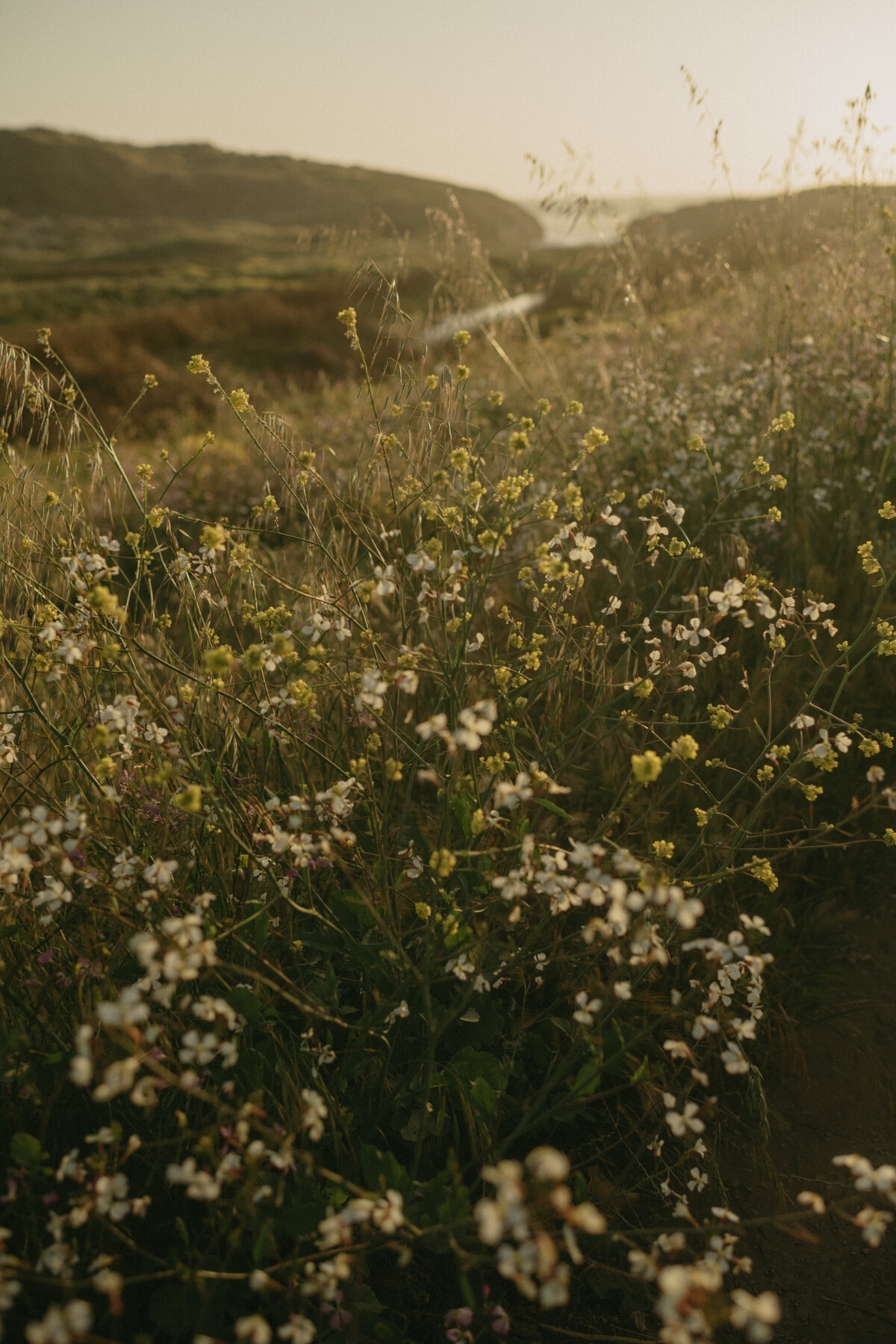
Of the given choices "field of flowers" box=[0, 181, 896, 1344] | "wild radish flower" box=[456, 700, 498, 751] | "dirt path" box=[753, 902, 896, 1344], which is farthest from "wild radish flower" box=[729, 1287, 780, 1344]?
"wild radish flower" box=[456, 700, 498, 751]

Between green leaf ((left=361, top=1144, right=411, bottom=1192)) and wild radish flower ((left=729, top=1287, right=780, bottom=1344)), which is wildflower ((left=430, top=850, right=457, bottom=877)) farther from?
wild radish flower ((left=729, top=1287, right=780, bottom=1344))

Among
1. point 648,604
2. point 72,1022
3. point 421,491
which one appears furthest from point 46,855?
point 648,604

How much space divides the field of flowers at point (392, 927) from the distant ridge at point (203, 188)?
201 feet

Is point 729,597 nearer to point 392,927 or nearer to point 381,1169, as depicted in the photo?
point 392,927

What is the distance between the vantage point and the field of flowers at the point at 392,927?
135 centimetres

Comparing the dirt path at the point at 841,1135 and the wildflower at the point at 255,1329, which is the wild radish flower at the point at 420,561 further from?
the dirt path at the point at 841,1135

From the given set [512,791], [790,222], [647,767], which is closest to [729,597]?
[647,767]

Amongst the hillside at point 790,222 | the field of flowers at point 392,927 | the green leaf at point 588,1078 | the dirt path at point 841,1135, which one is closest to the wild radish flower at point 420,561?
the field of flowers at point 392,927

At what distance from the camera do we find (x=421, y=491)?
7.00 feet

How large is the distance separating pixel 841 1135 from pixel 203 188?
92.2m

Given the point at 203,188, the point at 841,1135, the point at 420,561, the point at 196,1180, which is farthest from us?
the point at 203,188

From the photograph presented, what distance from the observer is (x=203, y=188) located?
250 feet

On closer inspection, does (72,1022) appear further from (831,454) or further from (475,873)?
(831,454)

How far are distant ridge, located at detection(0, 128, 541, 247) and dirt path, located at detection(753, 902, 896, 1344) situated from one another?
202 feet
